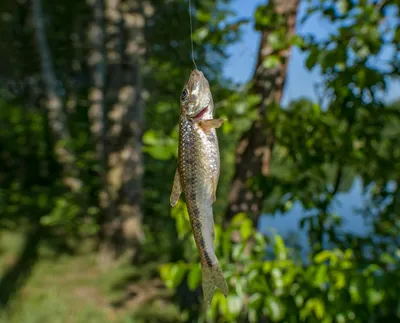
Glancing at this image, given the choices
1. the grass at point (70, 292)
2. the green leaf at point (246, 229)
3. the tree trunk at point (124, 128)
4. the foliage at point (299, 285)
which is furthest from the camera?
the tree trunk at point (124, 128)

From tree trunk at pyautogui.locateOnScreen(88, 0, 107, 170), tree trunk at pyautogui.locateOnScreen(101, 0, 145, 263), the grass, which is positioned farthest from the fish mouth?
tree trunk at pyautogui.locateOnScreen(88, 0, 107, 170)

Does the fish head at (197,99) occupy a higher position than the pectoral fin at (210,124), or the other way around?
the fish head at (197,99)

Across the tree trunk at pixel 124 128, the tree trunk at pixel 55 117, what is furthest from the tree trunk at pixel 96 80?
the tree trunk at pixel 124 128

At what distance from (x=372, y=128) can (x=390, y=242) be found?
0.98 metres

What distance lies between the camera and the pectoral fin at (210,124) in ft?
3.46

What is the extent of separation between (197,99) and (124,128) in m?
4.93

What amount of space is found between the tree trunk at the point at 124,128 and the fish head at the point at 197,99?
475 centimetres

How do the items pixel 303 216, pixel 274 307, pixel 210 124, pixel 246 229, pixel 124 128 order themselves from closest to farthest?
pixel 210 124 < pixel 274 307 < pixel 246 229 < pixel 303 216 < pixel 124 128

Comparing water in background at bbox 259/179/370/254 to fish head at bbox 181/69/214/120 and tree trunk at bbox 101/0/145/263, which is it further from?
tree trunk at bbox 101/0/145/263

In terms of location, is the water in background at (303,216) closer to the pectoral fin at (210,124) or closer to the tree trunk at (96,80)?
the pectoral fin at (210,124)

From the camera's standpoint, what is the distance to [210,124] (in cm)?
108

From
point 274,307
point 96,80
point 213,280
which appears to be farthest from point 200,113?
point 96,80

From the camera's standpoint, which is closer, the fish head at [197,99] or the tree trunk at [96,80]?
the fish head at [197,99]

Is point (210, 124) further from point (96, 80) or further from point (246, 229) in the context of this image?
point (96, 80)
